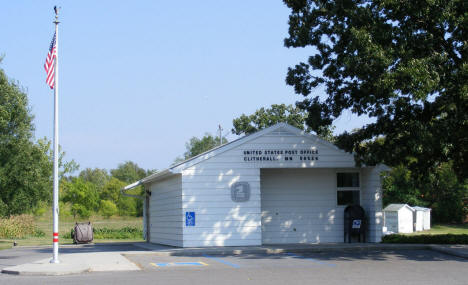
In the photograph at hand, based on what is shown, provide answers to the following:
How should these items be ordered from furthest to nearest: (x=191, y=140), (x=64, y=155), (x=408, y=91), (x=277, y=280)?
(x=191, y=140) < (x=64, y=155) < (x=408, y=91) < (x=277, y=280)

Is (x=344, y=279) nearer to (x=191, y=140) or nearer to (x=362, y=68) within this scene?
(x=362, y=68)

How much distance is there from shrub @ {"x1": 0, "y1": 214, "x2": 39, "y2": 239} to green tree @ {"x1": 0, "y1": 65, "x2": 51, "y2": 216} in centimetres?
49

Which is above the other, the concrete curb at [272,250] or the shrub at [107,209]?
the concrete curb at [272,250]

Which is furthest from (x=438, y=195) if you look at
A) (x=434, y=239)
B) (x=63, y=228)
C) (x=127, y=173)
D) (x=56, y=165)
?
(x=127, y=173)

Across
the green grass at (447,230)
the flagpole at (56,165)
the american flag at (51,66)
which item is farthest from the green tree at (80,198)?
the flagpole at (56,165)

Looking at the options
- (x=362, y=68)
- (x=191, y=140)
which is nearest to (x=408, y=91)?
(x=362, y=68)

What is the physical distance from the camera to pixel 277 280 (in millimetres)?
12188

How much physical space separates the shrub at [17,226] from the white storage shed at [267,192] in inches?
576

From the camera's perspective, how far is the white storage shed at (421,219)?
138ft

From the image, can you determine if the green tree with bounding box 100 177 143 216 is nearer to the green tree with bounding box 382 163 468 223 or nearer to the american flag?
the green tree with bounding box 382 163 468 223

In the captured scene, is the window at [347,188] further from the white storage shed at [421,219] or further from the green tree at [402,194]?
the green tree at [402,194]

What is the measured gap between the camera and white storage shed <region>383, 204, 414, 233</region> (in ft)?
133

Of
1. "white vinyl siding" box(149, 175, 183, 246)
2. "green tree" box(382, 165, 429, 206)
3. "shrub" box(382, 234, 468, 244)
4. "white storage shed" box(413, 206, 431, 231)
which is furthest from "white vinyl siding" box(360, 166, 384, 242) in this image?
"green tree" box(382, 165, 429, 206)

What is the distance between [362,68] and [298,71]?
164 inches
